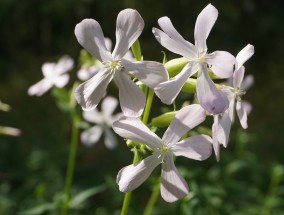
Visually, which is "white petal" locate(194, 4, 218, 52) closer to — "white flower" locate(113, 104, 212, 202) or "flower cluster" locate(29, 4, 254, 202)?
"flower cluster" locate(29, 4, 254, 202)

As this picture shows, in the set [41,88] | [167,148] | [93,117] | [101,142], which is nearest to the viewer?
[167,148]

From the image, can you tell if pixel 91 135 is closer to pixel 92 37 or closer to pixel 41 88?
pixel 41 88

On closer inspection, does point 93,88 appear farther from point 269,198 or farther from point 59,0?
point 59,0

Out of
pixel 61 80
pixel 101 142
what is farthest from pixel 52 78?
pixel 101 142

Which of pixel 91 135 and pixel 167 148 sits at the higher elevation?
pixel 91 135

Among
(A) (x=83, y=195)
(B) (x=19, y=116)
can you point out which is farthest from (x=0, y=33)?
(A) (x=83, y=195)

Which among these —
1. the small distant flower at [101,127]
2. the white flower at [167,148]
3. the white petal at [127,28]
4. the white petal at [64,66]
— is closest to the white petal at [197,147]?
the white flower at [167,148]

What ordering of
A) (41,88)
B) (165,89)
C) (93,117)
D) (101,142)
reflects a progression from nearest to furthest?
(165,89) → (41,88) → (93,117) → (101,142)
